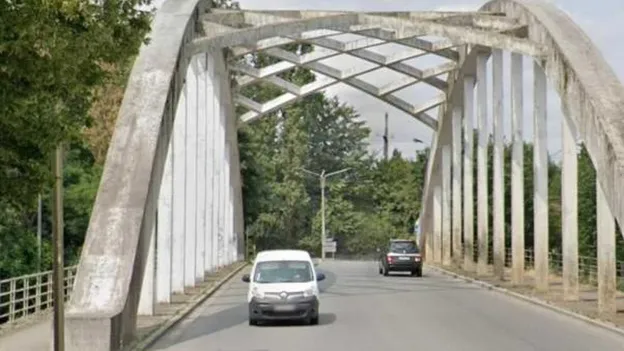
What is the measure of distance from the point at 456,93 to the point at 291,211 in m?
43.2

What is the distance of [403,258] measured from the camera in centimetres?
4728

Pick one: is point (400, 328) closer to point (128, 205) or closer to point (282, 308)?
point (282, 308)

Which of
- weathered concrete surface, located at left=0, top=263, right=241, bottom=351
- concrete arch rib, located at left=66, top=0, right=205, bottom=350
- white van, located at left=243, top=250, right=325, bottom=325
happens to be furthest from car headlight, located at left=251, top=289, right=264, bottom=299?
concrete arch rib, located at left=66, top=0, right=205, bottom=350

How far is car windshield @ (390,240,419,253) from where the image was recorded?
4769cm

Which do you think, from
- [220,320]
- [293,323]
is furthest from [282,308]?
[220,320]

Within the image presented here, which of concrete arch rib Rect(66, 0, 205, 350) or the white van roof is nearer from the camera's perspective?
concrete arch rib Rect(66, 0, 205, 350)

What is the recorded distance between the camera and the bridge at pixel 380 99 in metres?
20.6

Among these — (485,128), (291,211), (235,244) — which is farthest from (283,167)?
(485,128)

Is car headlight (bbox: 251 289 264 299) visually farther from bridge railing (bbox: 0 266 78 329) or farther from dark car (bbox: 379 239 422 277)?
dark car (bbox: 379 239 422 277)

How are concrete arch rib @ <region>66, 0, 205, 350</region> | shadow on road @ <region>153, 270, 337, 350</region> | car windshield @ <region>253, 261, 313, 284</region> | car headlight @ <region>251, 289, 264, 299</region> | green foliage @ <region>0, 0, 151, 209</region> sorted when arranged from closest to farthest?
1. green foliage @ <region>0, 0, 151, 209</region>
2. concrete arch rib @ <region>66, 0, 205, 350</region>
3. shadow on road @ <region>153, 270, 337, 350</region>
4. car headlight @ <region>251, 289, 264, 299</region>
5. car windshield @ <region>253, 261, 313, 284</region>

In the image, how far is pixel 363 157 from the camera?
352ft

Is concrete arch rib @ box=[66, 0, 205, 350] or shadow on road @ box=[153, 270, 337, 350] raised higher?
concrete arch rib @ box=[66, 0, 205, 350]

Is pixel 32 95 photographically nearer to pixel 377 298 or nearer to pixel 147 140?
pixel 147 140

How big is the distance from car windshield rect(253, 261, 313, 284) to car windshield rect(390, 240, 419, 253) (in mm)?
23473
